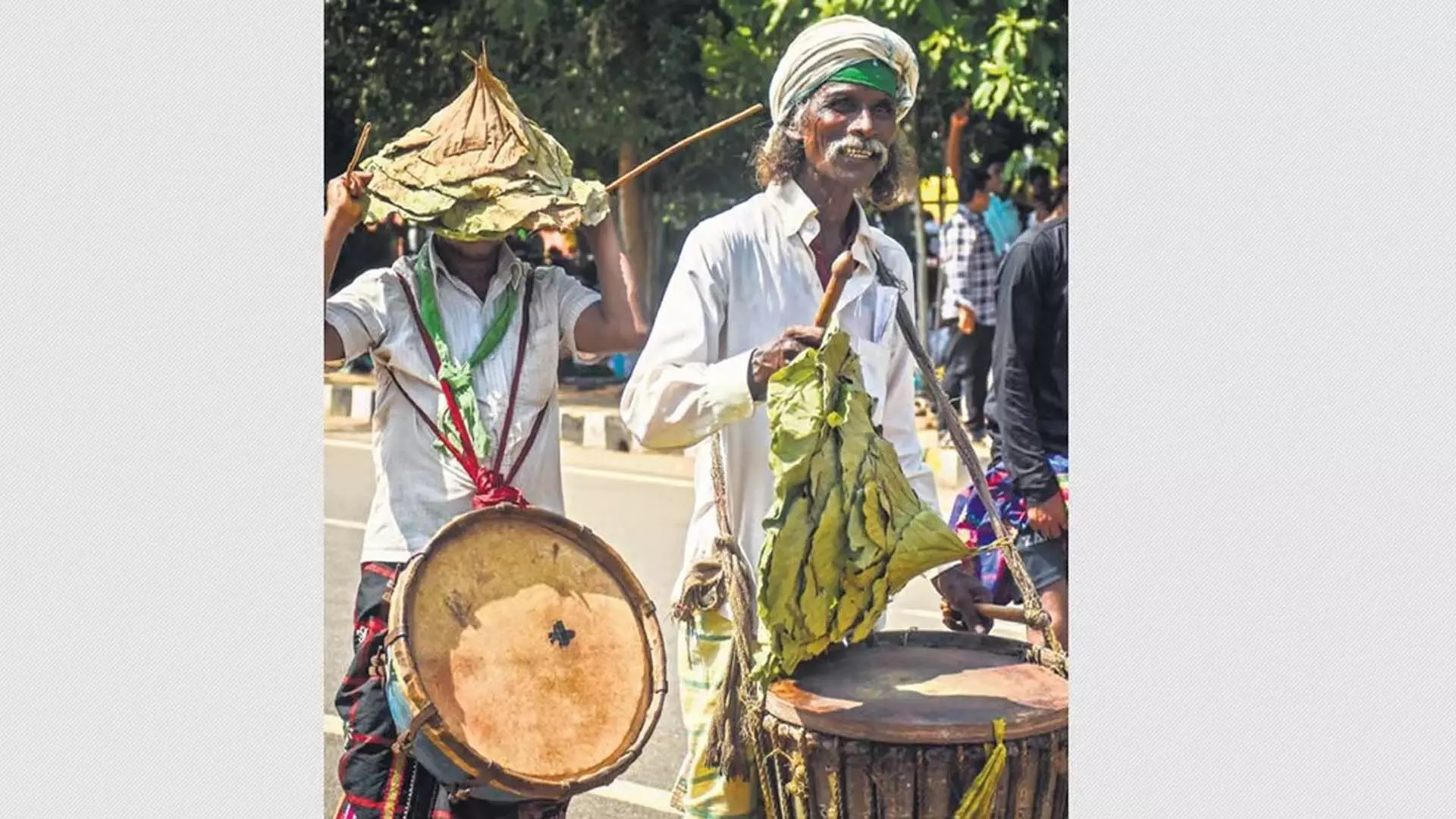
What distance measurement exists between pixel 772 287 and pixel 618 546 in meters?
5.09

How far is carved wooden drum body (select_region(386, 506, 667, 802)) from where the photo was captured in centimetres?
414

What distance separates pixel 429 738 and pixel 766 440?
87cm

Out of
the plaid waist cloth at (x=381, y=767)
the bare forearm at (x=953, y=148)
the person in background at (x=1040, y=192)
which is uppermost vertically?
the bare forearm at (x=953, y=148)

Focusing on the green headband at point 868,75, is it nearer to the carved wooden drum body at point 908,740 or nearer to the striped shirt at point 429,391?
the striped shirt at point 429,391

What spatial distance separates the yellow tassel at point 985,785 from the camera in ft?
12.4

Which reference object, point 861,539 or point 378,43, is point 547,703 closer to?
point 861,539

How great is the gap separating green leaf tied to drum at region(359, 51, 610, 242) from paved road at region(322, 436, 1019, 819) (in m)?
1.52

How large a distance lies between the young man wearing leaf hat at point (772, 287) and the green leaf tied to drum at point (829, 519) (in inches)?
8.7

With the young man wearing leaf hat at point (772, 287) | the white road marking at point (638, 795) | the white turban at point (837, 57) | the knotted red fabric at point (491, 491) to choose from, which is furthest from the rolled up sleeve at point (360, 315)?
the white road marking at point (638, 795)

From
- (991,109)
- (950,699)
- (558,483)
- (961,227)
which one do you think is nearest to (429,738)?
(558,483)

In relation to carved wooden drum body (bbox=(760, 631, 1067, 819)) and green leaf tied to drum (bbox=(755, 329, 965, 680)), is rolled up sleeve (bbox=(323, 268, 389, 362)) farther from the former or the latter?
carved wooden drum body (bbox=(760, 631, 1067, 819))

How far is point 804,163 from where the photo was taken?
4.33 meters

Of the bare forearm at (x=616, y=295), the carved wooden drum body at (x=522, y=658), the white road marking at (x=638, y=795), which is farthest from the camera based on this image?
the white road marking at (x=638, y=795)

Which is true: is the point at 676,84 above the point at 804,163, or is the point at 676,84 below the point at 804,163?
above
